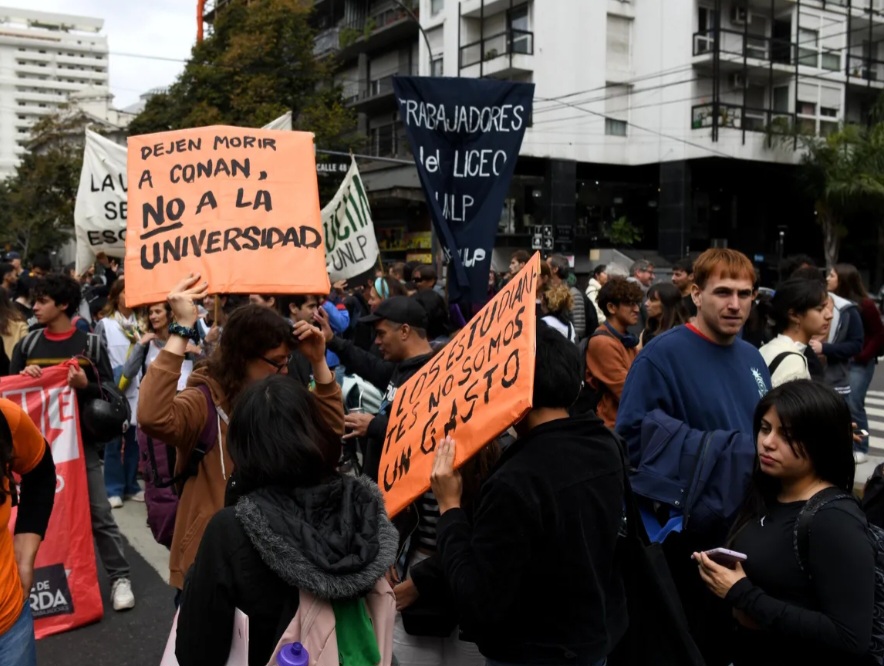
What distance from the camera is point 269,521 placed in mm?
2027

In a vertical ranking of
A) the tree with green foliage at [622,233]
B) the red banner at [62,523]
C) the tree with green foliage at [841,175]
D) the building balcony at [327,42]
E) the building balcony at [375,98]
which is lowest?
the red banner at [62,523]

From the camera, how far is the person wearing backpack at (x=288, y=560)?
79.1 inches

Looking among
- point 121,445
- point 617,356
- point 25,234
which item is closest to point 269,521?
point 617,356

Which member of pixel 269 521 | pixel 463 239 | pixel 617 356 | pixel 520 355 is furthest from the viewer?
pixel 463 239

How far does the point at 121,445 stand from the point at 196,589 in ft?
20.2

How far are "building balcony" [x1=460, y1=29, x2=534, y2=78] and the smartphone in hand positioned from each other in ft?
101

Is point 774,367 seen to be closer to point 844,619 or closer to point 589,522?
point 844,619

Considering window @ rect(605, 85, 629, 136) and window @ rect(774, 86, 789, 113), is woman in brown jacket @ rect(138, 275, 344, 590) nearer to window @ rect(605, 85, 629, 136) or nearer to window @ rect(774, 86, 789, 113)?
window @ rect(605, 85, 629, 136)

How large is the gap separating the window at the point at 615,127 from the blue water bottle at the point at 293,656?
32957 mm

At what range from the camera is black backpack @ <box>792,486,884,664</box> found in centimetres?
247

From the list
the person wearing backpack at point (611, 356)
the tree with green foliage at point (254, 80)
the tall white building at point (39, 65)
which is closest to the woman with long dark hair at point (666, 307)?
the person wearing backpack at point (611, 356)

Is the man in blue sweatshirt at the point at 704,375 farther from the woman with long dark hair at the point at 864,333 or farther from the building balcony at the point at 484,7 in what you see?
the building balcony at the point at 484,7

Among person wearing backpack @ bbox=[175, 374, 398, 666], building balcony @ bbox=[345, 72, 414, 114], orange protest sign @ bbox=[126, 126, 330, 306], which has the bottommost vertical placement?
person wearing backpack @ bbox=[175, 374, 398, 666]

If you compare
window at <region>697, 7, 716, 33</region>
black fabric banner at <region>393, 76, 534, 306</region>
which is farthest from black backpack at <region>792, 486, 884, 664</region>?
window at <region>697, 7, 716, 33</region>
